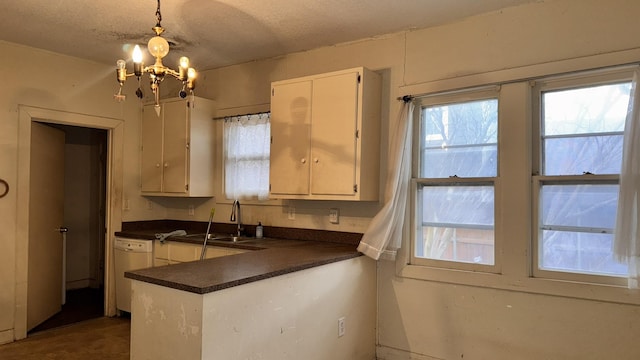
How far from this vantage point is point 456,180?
3137mm

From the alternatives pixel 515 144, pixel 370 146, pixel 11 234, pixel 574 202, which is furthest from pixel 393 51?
pixel 11 234

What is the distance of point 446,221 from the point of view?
3213 millimetres

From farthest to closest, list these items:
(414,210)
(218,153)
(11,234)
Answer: (218,153)
(11,234)
(414,210)

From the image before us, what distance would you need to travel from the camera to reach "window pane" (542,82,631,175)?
8.59 ft

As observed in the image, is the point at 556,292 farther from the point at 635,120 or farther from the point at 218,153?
the point at 218,153

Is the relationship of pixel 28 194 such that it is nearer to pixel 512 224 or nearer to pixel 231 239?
pixel 231 239

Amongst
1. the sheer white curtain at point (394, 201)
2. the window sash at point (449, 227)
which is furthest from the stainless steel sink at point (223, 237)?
the window sash at point (449, 227)

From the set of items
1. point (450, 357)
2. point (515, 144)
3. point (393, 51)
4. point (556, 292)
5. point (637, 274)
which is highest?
point (393, 51)

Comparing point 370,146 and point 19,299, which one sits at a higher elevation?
point 370,146

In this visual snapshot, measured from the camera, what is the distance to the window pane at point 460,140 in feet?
9.99

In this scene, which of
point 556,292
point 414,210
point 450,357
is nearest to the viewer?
point 556,292

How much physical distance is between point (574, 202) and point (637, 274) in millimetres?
519

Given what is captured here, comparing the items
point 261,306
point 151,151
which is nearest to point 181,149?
point 151,151

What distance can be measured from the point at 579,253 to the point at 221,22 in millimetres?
2880
